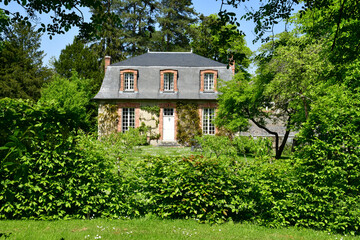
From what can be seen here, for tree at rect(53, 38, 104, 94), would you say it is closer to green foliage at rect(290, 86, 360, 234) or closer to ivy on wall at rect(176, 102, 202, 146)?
ivy on wall at rect(176, 102, 202, 146)

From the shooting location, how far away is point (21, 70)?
33531 mm

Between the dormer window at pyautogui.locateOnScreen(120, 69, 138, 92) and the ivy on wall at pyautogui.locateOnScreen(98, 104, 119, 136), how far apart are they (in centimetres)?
187

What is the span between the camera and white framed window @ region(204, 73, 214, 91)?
24.6 metres

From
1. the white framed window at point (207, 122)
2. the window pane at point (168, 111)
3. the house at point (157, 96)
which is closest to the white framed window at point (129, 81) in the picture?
the house at point (157, 96)

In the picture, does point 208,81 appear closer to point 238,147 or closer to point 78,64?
point 78,64

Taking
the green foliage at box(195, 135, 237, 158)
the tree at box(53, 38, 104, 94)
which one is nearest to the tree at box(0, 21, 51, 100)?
the tree at box(53, 38, 104, 94)

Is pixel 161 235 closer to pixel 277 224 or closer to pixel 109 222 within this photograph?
pixel 109 222

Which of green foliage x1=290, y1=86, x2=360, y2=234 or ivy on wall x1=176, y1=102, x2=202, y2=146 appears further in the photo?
ivy on wall x1=176, y1=102, x2=202, y2=146

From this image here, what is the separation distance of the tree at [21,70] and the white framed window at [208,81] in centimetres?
1855

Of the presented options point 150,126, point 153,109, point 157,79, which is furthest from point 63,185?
point 157,79

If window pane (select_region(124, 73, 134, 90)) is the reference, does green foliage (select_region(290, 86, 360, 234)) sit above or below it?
below

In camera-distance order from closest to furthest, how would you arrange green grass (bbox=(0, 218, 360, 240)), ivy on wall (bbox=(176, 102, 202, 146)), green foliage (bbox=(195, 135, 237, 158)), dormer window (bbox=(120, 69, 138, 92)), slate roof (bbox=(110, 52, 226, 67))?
green grass (bbox=(0, 218, 360, 240)) → green foliage (bbox=(195, 135, 237, 158)) → ivy on wall (bbox=(176, 102, 202, 146)) → dormer window (bbox=(120, 69, 138, 92)) → slate roof (bbox=(110, 52, 226, 67))

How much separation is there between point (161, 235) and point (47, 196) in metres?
2.59

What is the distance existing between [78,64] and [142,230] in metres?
27.5
